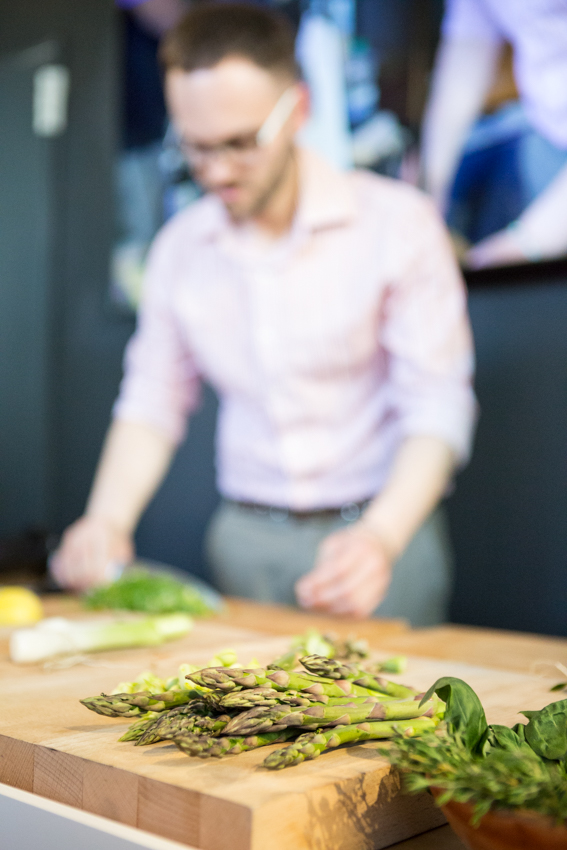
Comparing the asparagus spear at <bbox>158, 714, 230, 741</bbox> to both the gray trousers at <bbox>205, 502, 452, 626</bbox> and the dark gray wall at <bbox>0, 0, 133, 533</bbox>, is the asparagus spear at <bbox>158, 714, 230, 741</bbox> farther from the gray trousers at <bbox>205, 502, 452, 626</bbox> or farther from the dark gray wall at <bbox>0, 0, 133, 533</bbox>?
the dark gray wall at <bbox>0, 0, 133, 533</bbox>

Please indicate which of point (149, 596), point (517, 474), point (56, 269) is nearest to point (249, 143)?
point (149, 596)

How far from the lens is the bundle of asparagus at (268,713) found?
79 centimetres

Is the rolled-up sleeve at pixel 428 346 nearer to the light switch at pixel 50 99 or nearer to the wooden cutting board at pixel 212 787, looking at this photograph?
the wooden cutting board at pixel 212 787

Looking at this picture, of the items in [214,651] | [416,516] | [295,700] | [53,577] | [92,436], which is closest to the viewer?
[295,700]

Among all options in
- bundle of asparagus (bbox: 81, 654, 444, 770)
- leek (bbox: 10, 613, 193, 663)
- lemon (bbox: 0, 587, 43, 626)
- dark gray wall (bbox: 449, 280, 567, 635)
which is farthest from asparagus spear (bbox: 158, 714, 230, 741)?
dark gray wall (bbox: 449, 280, 567, 635)

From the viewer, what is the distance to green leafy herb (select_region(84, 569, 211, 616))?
1.78 metres

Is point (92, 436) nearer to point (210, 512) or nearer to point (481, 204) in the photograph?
point (210, 512)

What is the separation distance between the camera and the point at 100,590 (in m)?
1.87

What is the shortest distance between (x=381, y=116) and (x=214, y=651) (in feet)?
6.16

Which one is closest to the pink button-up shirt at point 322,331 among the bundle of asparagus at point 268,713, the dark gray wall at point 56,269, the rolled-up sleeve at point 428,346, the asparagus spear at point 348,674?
the rolled-up sleeve at point 428,346

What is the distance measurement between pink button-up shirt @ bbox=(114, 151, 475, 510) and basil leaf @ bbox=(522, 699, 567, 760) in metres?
1.14

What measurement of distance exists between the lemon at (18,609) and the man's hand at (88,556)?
0.22m

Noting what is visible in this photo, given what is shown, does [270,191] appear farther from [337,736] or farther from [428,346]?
[337,736]

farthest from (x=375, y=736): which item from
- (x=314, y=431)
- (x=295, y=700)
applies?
(x=314, y=431)
